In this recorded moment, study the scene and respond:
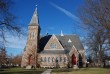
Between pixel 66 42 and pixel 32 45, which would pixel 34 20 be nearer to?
pixel 32 45

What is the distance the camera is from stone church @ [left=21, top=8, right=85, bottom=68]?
68438mm

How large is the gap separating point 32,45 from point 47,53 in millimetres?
4837

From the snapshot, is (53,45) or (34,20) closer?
(34,20)

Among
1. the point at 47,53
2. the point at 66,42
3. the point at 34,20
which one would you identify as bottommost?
the point at 47,53

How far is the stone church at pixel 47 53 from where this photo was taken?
2694 inches

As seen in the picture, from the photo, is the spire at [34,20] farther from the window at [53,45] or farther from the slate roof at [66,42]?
the window at [53,45]

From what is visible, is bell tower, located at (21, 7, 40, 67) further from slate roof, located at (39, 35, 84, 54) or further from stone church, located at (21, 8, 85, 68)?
slate roof, located at (39, 35, 84, 54)

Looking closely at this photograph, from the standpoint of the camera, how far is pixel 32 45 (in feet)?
225

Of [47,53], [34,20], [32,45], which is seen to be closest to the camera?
[32,45]

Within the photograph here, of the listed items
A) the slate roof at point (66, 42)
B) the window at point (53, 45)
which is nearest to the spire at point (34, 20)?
the slate roof at point (66, 42)

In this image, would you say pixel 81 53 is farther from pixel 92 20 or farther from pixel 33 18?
pixel 92 20

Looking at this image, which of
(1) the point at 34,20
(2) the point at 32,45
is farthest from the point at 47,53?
(1) the point at 34,20

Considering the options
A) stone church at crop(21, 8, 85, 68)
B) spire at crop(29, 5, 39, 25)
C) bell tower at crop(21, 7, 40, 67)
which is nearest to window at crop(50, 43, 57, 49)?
stone church at crop(21, 8, 85, 68)

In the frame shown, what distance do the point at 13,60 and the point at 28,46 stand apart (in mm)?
43717
